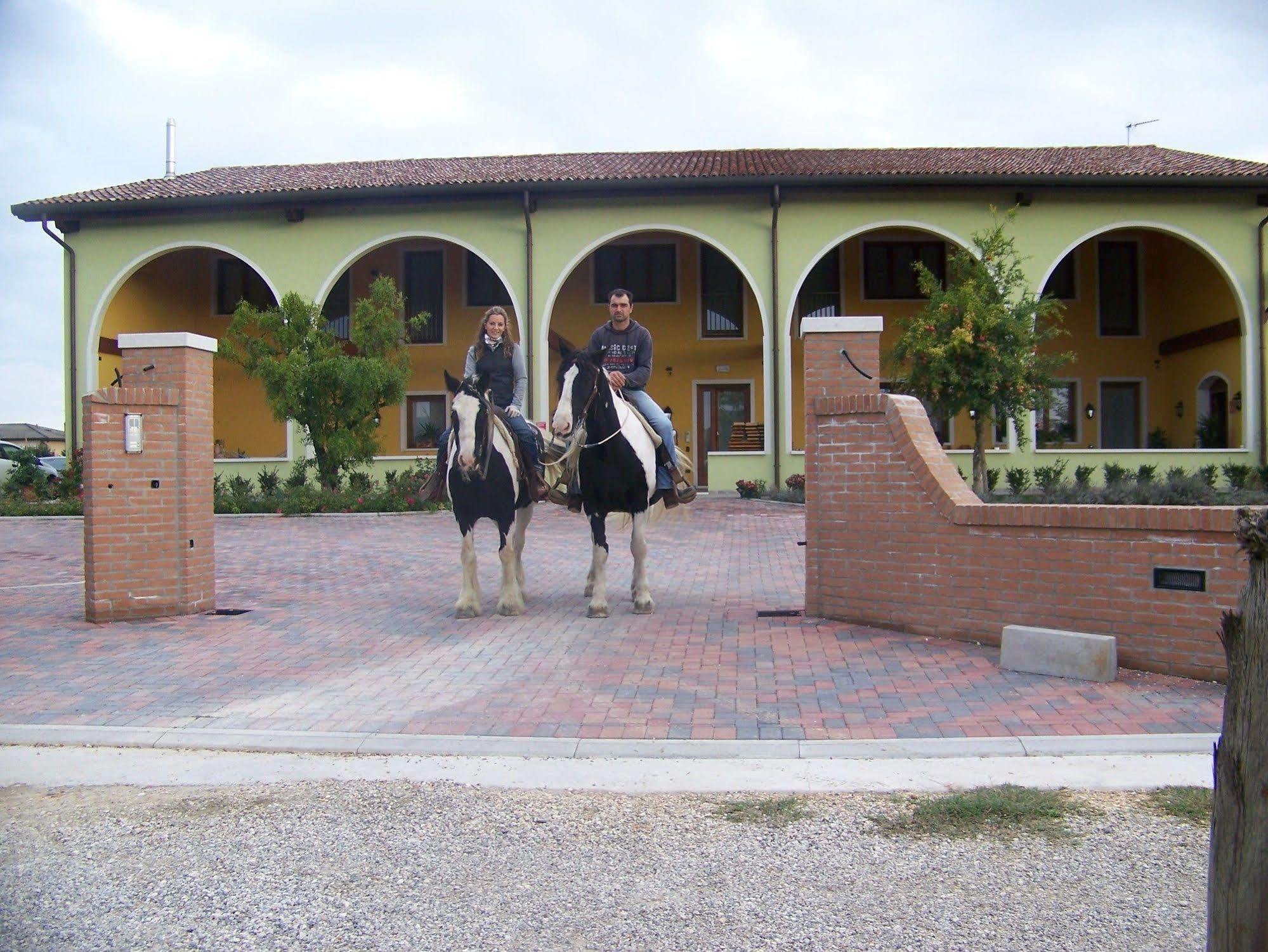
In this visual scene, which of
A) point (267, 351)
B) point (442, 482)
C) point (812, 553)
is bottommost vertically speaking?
point (812, 553)

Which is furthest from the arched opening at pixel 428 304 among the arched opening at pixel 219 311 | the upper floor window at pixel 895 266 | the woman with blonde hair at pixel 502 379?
the woman with blonde hair at pixel 502 379

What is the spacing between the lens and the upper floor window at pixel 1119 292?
90.7ft

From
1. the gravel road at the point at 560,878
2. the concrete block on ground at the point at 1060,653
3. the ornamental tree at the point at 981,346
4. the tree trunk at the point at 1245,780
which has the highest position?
the ornamental tree at the point at 981,346

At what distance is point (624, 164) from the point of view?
85.5ft

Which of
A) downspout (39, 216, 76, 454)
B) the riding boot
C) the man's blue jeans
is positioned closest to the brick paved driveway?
the riding boot

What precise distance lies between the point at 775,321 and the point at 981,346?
5.73m

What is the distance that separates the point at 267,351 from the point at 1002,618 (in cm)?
1653

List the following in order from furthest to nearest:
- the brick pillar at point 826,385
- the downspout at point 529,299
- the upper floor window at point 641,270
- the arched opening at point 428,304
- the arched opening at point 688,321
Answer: the arched opening at point 428,304
the upper floor window at point 641,270
the arched opening at point 688,321
the downspout at point 529,299
the brick pillar at point 826,385

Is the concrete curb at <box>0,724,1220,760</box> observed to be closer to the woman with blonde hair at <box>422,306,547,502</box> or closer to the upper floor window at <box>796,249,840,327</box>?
the woman with blonde hair at <box>422,306,547,502</box>

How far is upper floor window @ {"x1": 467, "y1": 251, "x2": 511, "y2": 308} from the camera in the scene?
90.6 feet

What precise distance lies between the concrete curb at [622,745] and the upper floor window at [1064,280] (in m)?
24.6

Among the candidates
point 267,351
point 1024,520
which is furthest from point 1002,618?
point 267,351

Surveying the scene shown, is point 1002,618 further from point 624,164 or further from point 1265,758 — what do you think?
point 624,164

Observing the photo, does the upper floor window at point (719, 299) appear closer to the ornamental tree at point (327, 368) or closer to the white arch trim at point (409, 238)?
the white arch trim at point (409, 238)
